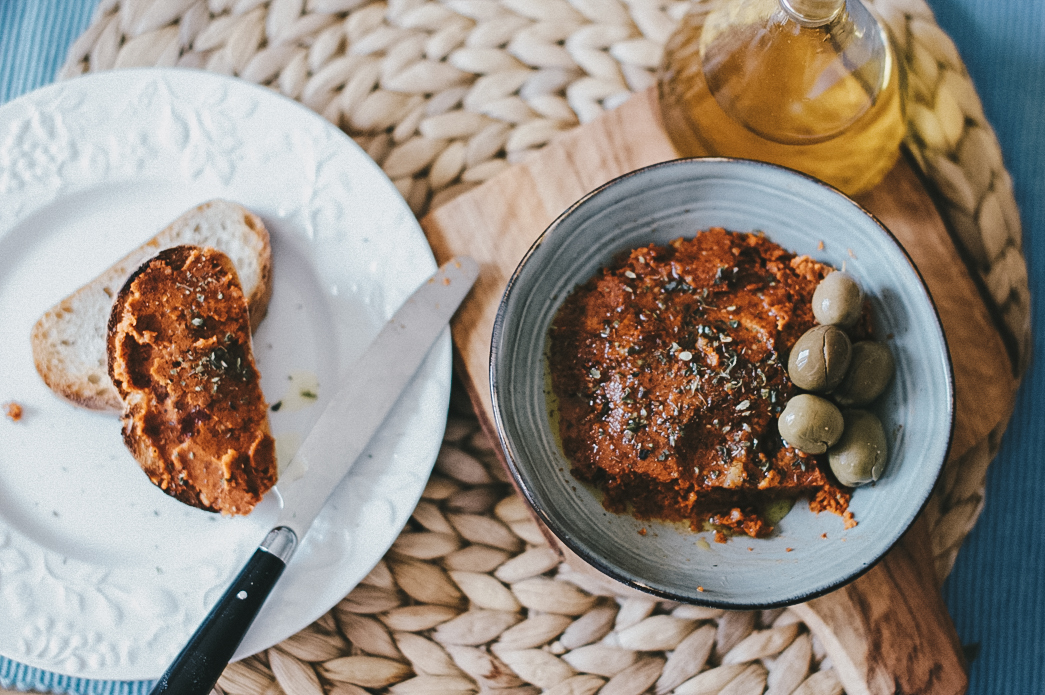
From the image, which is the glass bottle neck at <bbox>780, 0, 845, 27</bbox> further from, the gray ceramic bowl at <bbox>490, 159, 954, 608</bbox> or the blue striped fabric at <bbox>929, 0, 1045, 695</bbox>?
the blue striped fabric at <bbox>929, 0, 1045, 695</bbox>

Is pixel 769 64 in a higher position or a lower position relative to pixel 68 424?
higher

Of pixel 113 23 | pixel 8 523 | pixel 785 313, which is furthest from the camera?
pixel 113 23

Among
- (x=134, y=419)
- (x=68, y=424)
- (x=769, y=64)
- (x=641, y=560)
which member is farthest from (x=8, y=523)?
(x=769, y=64)

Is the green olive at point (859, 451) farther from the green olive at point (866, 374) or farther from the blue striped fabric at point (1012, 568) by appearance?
the blue striped fabric at point (1012, 568)

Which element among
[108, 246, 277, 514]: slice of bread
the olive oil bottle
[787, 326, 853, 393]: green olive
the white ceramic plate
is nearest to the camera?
[787, 326, 853, 393]: green olive

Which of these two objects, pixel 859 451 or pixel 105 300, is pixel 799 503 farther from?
pixel 105 300

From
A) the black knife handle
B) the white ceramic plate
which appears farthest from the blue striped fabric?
the black knife handle

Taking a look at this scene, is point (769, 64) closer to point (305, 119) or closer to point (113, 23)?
point (305, 119)
